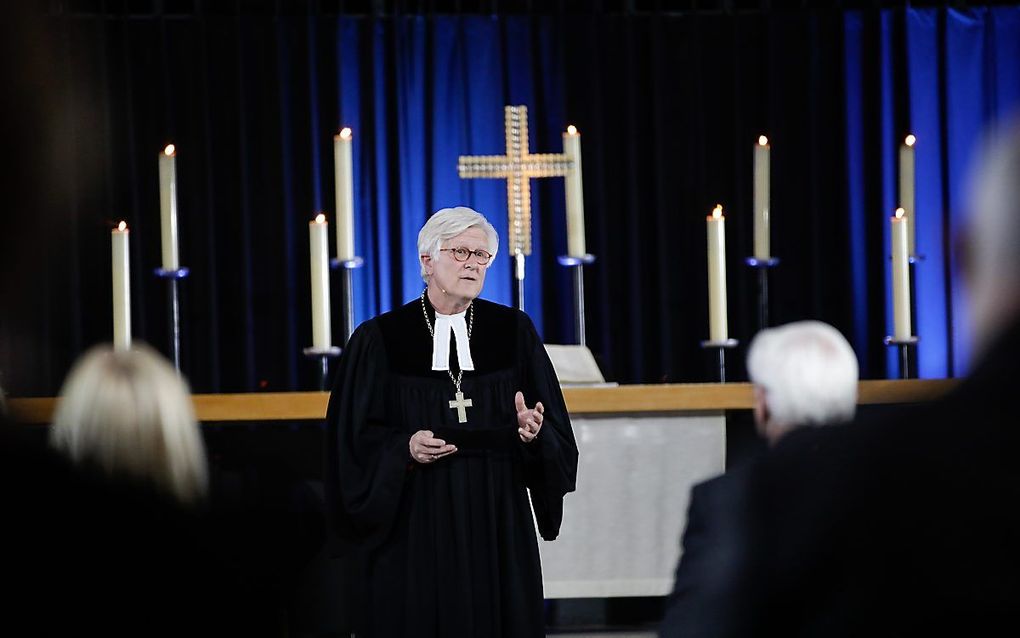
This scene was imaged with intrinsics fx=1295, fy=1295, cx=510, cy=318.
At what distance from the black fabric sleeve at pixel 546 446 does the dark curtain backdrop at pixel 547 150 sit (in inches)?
121

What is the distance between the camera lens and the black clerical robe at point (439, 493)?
413 centimetres

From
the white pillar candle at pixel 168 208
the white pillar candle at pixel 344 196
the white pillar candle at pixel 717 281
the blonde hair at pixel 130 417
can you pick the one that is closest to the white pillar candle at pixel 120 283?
the white pillar candle at pixel 168 208

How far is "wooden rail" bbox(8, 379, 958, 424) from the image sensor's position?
5.21 meters

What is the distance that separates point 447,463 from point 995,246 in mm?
3038

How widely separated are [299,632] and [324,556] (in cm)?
35

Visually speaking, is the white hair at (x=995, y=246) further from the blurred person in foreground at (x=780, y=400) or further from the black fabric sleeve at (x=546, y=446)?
the black fabric sleeve at (x=546, y=446)

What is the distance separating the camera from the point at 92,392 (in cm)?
207

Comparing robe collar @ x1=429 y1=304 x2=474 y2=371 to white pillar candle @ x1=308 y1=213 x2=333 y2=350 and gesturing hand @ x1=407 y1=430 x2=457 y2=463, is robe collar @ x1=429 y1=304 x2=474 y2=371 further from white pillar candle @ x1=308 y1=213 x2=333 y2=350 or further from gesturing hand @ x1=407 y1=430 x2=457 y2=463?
white pillar candle @ x1=308 y1=213 x2=333 y2=350

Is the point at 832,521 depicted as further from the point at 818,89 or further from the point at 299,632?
the point at 818,89

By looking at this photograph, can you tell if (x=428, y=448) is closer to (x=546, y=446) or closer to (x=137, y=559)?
(x=546, y=446)

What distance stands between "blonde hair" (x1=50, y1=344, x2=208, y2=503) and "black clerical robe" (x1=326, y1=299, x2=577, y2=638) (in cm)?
202

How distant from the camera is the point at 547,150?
752 cm

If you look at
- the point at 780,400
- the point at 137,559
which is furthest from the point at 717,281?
the point at 137,559

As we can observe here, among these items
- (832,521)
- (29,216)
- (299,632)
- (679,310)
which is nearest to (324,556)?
(299,632)
